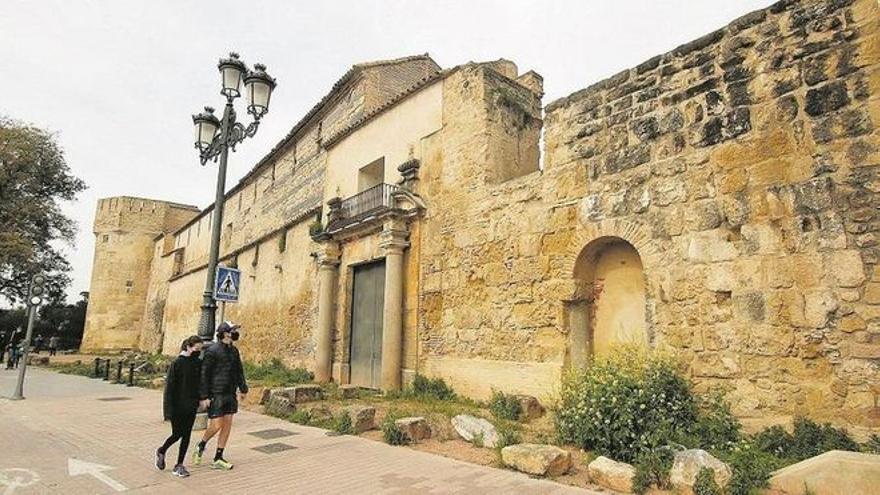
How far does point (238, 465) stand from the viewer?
17.4 feet

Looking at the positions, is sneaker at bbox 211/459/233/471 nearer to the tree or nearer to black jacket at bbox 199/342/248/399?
black jacket at bbox 199/342/248/399

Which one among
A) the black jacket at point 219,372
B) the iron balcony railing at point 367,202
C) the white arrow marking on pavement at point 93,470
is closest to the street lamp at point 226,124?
the black jacket at point 219,372

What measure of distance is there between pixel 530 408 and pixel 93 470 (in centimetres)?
540

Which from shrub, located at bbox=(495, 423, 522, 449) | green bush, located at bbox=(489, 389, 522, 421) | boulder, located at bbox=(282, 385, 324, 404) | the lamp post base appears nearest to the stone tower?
boulder, located at bbox=(282, 385, 324, 404)

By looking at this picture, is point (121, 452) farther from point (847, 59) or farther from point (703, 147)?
point (847, 59)

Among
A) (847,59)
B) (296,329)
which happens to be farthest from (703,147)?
(296,329)

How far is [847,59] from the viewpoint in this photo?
536 cm

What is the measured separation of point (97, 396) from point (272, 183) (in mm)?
12975

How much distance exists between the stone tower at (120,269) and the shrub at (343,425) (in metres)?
34.5

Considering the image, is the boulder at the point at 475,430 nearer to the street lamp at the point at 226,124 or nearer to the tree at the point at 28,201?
the street lamp at the point at 226,124

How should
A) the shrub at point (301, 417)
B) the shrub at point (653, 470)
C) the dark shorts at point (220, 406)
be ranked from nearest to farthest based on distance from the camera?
the shrub at point (653, 470), the dark shorts at point (220, 406), the shrub at point (301, 417)

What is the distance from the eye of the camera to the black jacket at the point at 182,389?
509 cm

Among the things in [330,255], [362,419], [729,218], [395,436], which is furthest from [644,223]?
[330,255]

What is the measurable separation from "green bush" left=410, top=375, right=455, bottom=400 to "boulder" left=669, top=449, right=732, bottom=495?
5.28m
